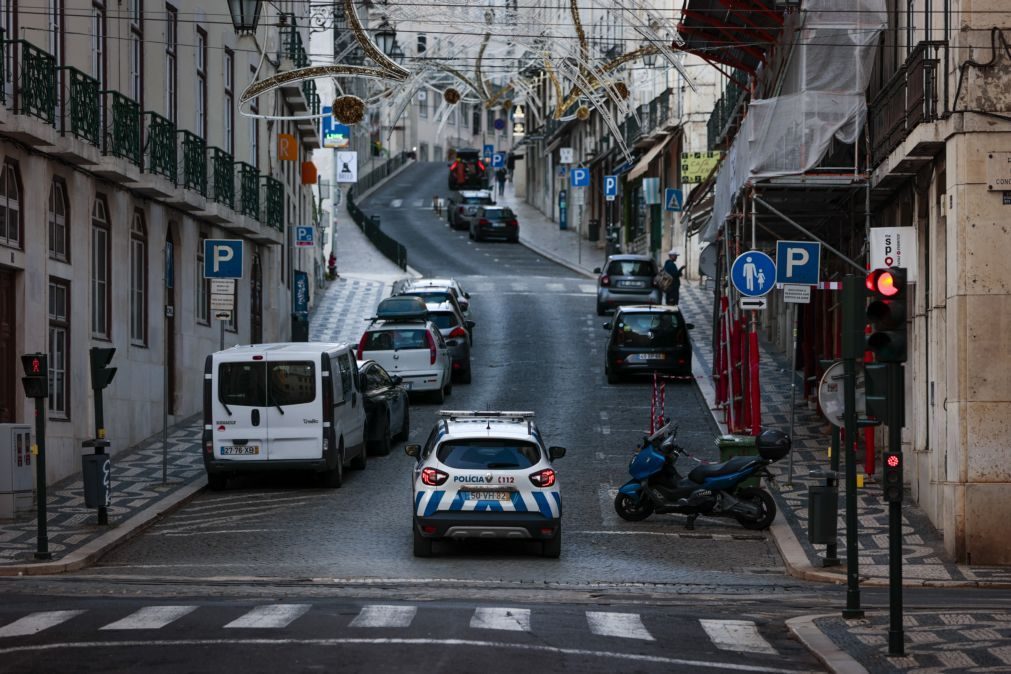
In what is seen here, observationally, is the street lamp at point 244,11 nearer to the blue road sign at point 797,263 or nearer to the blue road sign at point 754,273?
the blue road sign at point 754,273

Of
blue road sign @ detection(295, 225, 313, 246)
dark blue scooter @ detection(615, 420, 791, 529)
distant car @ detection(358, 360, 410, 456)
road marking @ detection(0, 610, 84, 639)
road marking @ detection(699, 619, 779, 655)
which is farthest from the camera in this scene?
blue road sign @ detection(295, 225, 313, 246)

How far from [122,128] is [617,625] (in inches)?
655

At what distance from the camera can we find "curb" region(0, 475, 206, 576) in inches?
726

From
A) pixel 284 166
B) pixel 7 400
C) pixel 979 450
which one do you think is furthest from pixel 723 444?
pixel 284 166

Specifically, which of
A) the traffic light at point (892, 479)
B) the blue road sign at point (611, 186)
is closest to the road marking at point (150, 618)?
the traffic light at point (892, 479)

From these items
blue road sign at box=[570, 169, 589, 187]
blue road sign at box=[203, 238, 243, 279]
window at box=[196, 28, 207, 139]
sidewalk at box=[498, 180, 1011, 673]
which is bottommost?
sidewalk at box=[498, 180, 1011, 673]

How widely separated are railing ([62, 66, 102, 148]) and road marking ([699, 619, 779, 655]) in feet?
46.2

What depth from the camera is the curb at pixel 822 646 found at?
12.1m

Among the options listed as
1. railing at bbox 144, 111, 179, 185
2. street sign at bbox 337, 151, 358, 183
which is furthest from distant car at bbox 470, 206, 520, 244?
railing at bbox 144, 111, 179, 185

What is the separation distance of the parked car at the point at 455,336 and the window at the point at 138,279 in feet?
23.5

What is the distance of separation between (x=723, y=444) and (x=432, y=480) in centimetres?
531

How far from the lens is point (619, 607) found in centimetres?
1580

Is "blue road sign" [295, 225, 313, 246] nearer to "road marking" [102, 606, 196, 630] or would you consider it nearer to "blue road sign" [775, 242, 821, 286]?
"blue road sign" [775, 242, 821, 286]

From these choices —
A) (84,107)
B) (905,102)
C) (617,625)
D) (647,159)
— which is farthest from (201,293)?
(647,159)
